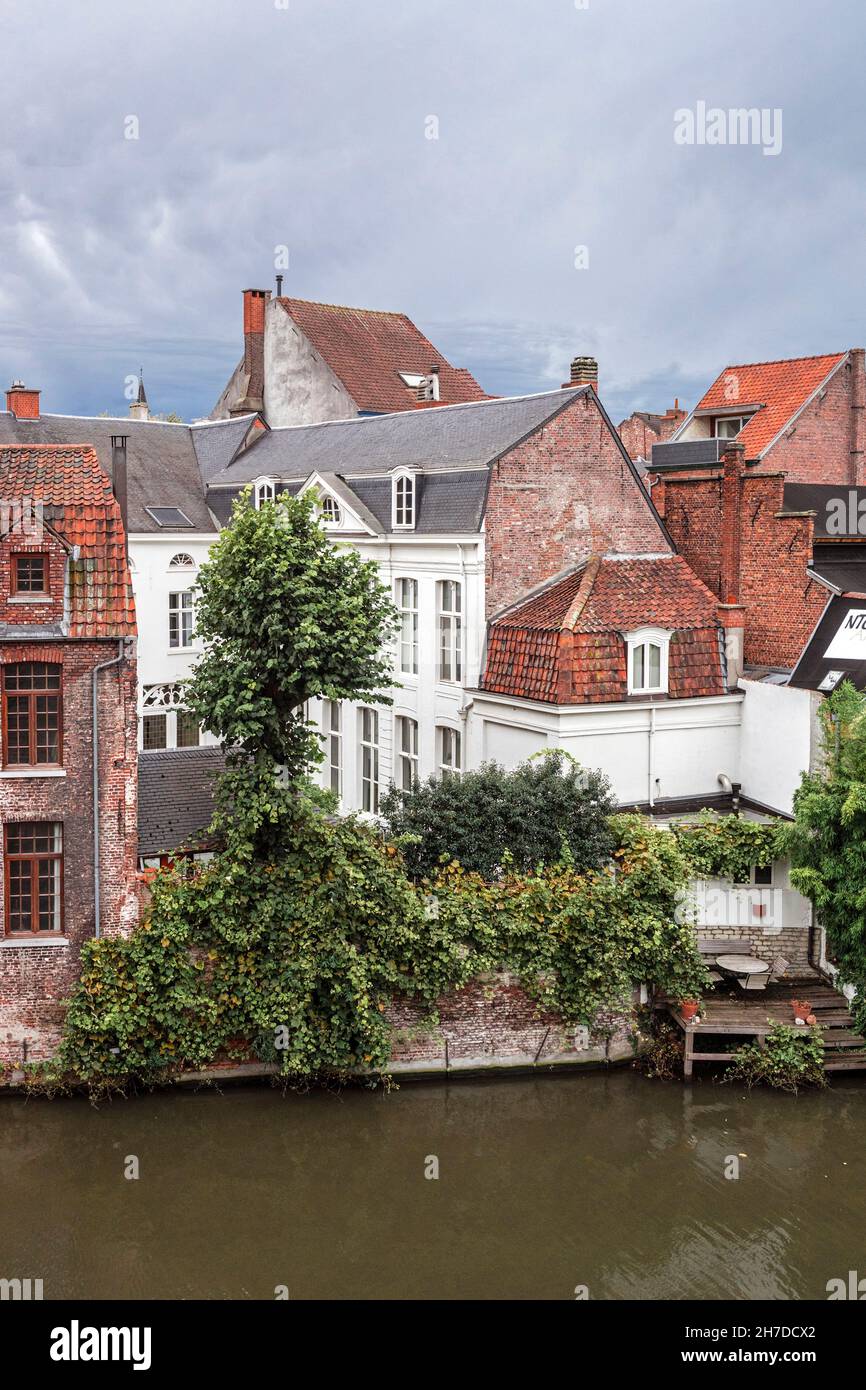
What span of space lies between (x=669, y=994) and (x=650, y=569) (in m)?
8.94

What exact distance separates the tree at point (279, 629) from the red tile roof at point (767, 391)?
16.6 metres

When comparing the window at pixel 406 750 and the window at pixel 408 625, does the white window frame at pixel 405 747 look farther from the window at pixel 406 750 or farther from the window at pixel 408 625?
the window at pixel 408 625

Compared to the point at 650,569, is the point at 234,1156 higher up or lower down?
lower down

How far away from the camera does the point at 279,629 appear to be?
18984mm

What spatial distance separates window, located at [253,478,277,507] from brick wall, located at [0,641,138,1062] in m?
13.2

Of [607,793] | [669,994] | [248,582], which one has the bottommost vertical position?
[669,994]

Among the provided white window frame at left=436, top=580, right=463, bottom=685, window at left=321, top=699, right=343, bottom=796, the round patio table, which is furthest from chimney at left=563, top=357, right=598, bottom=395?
the round patio table

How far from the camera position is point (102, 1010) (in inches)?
728

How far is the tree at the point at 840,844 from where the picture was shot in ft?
→ 64.5

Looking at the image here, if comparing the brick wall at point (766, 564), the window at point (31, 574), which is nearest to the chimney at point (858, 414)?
the brick wall at point (766, 564)

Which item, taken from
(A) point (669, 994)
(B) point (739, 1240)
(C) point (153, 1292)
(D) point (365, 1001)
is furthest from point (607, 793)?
(C) point (153, 1292)

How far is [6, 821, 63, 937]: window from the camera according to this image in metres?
18.7

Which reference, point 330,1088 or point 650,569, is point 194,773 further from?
point 650,569

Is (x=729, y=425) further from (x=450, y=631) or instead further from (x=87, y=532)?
(x=87, y=532)
